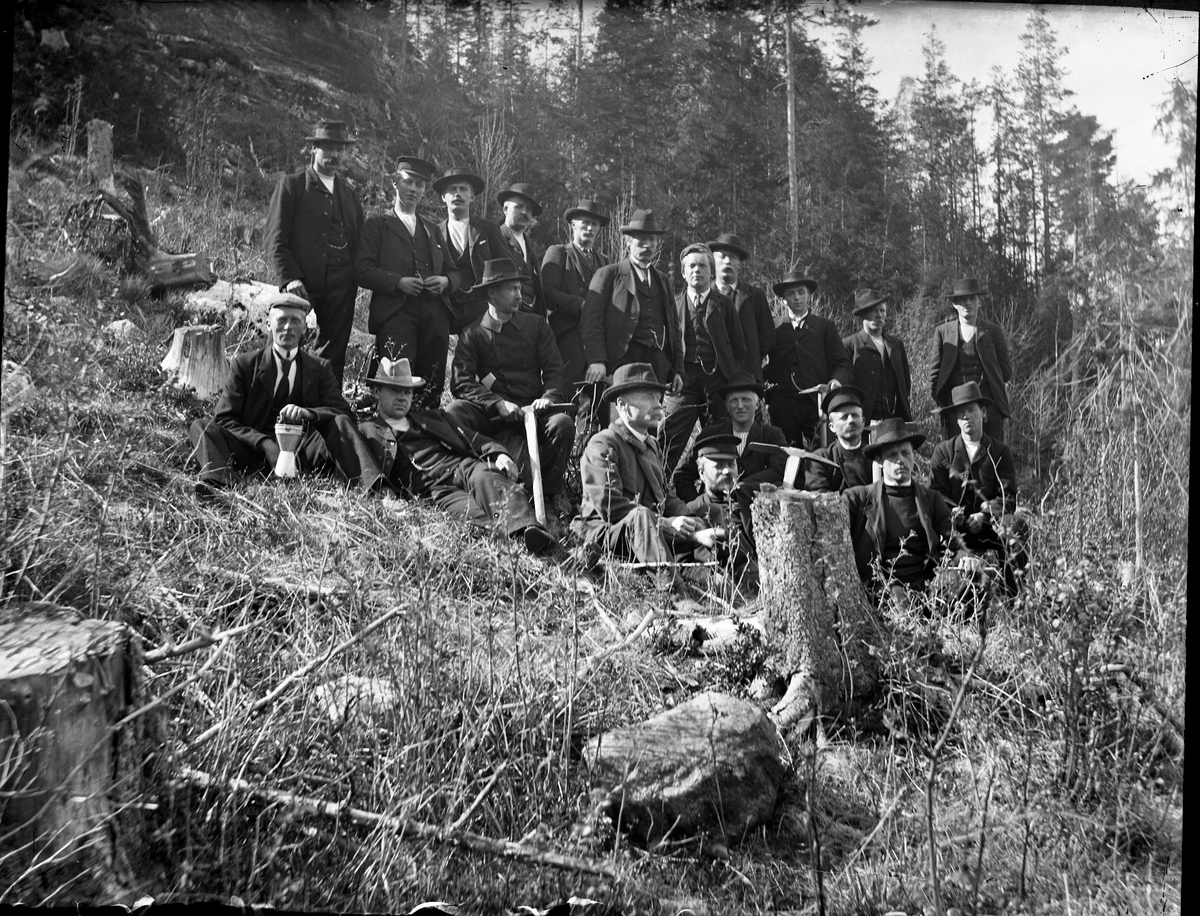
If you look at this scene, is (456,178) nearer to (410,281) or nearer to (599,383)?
(410,281)

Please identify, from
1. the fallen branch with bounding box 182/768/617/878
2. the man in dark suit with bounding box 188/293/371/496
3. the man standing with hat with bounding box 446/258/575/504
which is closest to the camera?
the fallen branch with bounding box 182/768/617/878

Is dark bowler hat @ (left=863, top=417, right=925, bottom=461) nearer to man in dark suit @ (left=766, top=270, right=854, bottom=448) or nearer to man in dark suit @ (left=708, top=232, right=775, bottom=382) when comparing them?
man in dark suit @ (left=766, top=270, right=854, bottom=448)

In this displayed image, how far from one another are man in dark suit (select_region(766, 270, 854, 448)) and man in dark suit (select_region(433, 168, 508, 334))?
1.36 metres

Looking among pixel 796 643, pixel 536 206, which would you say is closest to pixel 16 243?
pixel 536 206

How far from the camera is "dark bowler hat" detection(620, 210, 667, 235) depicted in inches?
184

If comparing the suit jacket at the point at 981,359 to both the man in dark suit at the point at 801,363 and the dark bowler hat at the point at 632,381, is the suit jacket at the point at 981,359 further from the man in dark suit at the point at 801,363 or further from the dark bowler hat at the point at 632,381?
the dark bowler hat at the point at 632,381

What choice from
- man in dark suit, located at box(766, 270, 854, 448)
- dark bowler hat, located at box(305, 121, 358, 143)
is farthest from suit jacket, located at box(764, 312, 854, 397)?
dark bowler hat, located at box(305, 121, 358, 143)

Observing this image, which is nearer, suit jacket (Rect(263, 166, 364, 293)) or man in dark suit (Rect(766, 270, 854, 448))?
suit jacket (Rect(263, 166, 364, 293))

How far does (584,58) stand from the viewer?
434 centimetres

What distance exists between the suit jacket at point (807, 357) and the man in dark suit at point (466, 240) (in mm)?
1374

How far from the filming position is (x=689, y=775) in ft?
11.0

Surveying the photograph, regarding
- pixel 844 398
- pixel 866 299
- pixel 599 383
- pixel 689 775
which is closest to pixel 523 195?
pixel 599 383

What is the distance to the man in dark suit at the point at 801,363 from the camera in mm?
4820

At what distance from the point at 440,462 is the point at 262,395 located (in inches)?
32.5
